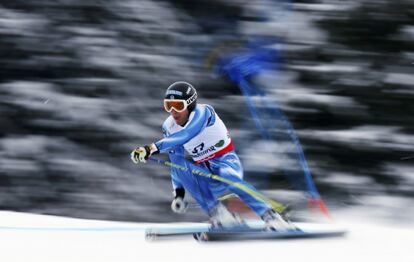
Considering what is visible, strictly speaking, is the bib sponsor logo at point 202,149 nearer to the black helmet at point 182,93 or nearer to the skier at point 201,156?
the skier at point 201,156

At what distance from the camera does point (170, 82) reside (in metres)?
7.41

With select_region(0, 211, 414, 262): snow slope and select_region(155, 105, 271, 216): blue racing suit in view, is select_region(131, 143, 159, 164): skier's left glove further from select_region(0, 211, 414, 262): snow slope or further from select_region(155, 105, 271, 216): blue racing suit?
select_region(0, 211, 414, 262): snow slope

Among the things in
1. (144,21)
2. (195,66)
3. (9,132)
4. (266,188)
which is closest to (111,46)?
(144,21)

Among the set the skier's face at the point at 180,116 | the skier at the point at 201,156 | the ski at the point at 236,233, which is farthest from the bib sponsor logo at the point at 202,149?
the ski at the point at 236,233

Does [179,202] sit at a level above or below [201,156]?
below

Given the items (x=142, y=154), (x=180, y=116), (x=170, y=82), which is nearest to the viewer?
(x=142, y=154)

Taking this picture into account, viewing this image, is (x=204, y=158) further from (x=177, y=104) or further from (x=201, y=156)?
(x=177, y=104)

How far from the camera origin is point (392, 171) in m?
7.38

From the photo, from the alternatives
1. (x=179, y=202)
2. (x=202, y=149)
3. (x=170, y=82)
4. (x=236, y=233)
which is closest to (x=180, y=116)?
(x=202, y=149)

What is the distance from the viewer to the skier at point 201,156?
472 cm

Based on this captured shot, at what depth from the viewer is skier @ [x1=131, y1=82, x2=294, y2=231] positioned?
4723 millimetres

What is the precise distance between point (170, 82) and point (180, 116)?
8.85 ft

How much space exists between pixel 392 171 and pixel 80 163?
289 centimetres

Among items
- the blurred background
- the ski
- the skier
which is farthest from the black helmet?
the blurred background
